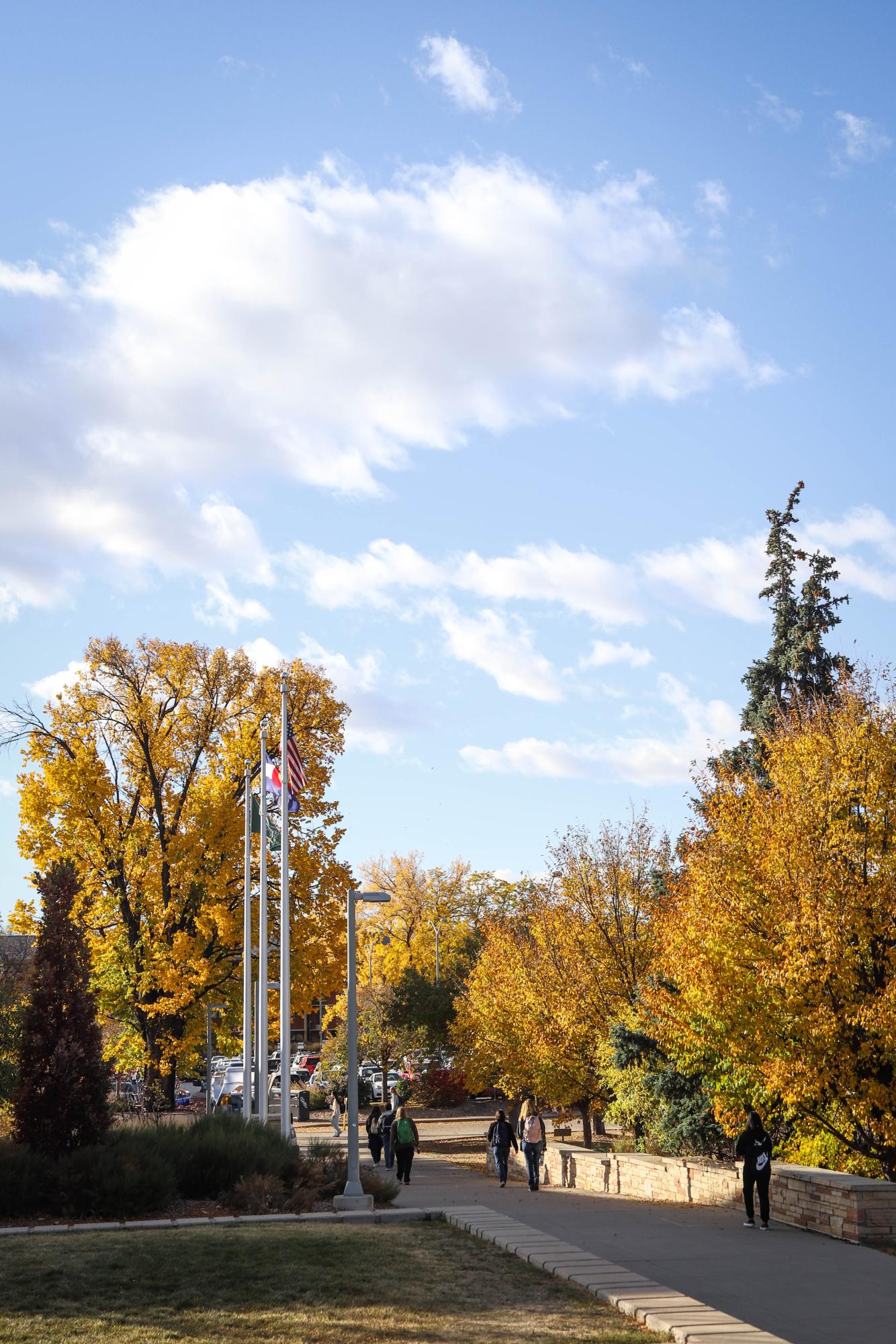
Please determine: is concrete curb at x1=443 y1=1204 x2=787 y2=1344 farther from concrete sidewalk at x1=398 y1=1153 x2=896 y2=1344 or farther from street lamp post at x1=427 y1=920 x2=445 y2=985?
street lamp post at x1=427 y1=920 x2=445 y2=985

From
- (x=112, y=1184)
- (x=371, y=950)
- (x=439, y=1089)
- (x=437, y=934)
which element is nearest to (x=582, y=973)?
(x=112, y=1184)

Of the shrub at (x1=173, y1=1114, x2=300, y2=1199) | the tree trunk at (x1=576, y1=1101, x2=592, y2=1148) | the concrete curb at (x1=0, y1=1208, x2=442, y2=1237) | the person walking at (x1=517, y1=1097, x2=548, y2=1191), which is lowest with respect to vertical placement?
the tree trunk at (x1=576, y1=1101, x2=592, y2=1148)

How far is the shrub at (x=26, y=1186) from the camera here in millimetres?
15320

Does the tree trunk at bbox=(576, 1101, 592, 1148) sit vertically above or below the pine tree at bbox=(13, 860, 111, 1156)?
below

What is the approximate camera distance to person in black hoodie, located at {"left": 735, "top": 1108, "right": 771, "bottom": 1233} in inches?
619

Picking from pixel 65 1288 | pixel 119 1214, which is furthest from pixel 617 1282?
pixel 119 1214

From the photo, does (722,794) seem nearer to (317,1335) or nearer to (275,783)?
(275,783)

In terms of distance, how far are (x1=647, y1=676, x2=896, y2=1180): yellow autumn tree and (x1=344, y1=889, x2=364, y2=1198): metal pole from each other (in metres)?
4.96

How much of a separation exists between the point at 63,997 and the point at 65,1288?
7.51 meters

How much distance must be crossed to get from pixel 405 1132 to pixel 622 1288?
1311cm

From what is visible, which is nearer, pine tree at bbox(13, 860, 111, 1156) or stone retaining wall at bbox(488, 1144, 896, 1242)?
stone retaining wall at bbox(488, 1144, 896, 1242)

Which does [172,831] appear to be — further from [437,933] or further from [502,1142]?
[437,933]

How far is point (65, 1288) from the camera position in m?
10.7

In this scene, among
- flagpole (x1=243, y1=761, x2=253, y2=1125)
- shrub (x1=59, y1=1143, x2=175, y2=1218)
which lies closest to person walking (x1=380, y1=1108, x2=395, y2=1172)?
flagpole (x1=243, y1=761, x2=253, y2=1125)
